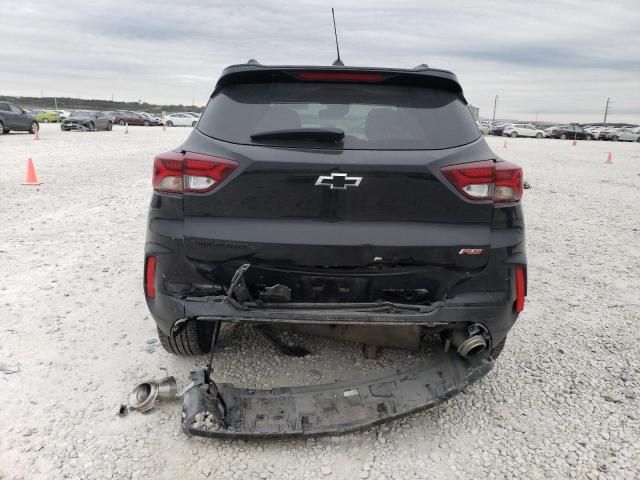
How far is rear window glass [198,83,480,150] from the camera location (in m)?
2.62

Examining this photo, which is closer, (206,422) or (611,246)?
(206,422)

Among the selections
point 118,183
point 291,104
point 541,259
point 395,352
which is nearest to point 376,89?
point 291,104

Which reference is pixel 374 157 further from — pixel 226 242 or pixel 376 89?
pixel 226 242

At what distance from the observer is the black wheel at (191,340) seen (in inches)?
120

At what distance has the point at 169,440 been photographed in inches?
100

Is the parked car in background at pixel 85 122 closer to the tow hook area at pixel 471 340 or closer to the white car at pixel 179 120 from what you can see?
the white car at pixel 179 120

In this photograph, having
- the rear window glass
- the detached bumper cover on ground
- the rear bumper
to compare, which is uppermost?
the rear window glass

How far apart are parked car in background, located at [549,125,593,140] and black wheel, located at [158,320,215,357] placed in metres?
51.8

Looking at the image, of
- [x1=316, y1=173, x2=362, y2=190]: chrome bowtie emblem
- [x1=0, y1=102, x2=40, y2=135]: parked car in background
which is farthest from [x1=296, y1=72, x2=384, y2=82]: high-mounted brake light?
[x1=0, y1=102, x2=40, y2=135]: parked car in background

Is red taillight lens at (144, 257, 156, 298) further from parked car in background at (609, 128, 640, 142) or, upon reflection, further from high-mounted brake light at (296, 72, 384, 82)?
parked car in background at (609, 128, 640, 142)

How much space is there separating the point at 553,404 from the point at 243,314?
193cm

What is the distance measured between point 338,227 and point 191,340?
129 cm

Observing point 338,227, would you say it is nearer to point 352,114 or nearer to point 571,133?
point 352,114

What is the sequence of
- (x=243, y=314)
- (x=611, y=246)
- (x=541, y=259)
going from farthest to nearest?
(x=611, y=246), (x=541, y=259), (x=243, y=314)
